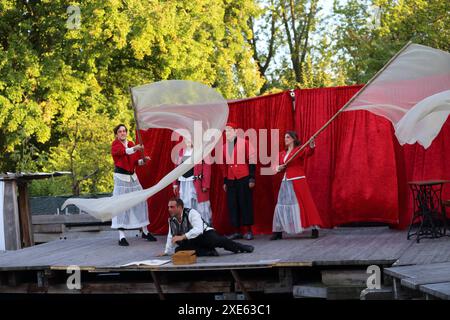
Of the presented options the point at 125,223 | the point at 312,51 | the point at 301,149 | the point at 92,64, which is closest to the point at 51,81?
the point at 92,64

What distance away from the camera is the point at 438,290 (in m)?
7.13

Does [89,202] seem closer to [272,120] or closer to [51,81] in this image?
[272,120]

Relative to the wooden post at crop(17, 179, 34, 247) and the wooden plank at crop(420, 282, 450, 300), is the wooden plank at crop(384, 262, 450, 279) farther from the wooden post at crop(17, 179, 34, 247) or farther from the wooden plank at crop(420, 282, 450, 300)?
the wooden post at crop(17, 179, 34, 247)

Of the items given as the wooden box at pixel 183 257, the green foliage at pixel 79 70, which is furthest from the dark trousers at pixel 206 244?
the green foliage at pixel 79 70

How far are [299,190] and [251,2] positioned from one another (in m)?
17.8

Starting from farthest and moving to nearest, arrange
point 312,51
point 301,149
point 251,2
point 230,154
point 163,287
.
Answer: point 312,51, point 251,2, point 230,154, point 301,149, point 163,287

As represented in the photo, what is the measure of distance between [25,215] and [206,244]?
4280 millimetres

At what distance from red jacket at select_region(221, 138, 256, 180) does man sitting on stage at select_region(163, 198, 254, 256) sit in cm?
172

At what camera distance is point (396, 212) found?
1225cm

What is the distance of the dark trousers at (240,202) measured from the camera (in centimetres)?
1211

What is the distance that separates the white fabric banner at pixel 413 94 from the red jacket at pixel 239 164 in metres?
2.04

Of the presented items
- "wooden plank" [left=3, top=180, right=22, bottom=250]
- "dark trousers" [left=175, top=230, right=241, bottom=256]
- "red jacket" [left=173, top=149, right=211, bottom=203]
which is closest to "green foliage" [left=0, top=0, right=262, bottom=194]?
"wooden plank" [left=3, top=180, right=22, bottom=250]

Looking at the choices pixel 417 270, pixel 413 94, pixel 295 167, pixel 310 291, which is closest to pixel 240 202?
pixel 295 167

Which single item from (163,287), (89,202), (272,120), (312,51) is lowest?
(163,287)
